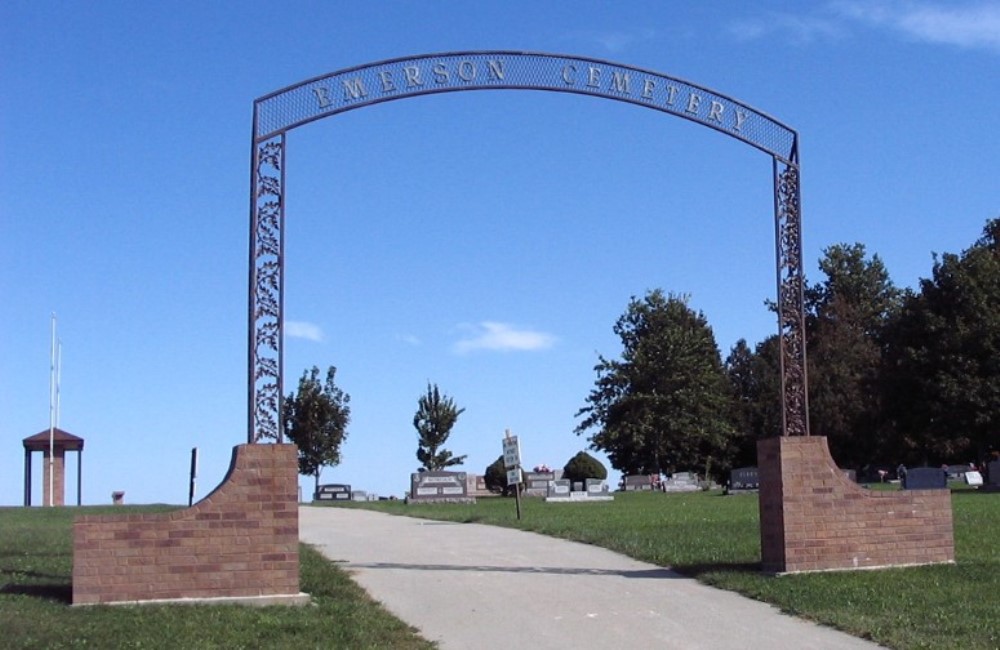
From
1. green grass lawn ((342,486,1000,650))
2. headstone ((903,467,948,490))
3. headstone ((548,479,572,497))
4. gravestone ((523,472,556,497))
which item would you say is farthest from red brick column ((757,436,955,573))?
gravestone ((523,472,556,497))

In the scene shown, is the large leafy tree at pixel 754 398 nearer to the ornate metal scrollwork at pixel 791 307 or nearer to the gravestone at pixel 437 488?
the gravestone at pixel 437 488

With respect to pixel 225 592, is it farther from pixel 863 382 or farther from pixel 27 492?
pixel 863 382

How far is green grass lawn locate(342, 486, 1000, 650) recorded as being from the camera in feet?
38.0

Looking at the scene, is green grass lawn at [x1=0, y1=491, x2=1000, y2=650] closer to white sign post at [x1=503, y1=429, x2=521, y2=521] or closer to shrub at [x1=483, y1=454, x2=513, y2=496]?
white sign post at [x1=503, y1=429, x2=521, y2=521]

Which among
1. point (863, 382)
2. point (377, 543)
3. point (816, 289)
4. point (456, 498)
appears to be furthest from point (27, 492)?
point (816, 289)

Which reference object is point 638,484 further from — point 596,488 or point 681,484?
point 596,488

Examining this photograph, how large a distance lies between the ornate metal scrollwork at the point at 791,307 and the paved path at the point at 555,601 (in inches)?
101

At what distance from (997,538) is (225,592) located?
1162cm

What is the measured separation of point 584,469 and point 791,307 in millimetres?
44428

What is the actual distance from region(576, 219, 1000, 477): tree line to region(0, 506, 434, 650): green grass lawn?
39334mm

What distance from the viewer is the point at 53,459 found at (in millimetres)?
45969

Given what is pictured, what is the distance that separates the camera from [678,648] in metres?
11.0

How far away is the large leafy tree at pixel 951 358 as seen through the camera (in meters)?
50.2

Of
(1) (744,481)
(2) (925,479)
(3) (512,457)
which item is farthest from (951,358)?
(3) (512,457)
